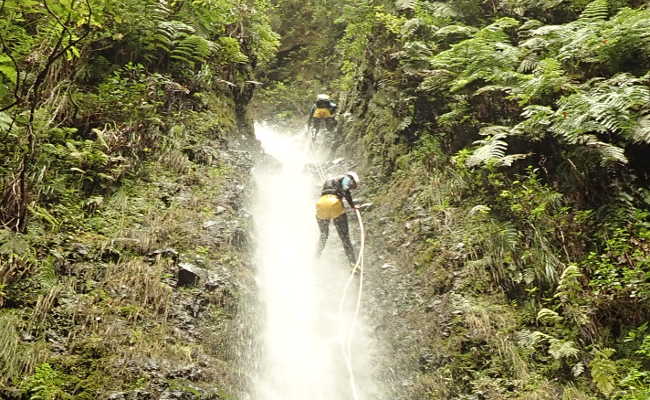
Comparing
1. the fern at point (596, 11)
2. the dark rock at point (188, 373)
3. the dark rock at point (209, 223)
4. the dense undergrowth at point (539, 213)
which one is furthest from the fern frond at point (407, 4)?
the dark rock at point (188, 373)

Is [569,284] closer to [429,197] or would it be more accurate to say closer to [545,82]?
[545,82]

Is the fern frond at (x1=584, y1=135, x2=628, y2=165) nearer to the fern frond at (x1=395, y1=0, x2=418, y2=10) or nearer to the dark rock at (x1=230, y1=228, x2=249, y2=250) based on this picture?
the dark rock at (x1=230, y1=228, x2=249, y2=250)

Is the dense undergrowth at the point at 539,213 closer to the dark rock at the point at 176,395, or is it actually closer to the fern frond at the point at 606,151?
the fern frond at the point at 606,151

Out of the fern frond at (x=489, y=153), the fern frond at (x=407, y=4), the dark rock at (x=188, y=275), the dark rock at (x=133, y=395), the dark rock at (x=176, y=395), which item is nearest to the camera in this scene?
the dark rock at (x=133, y=395)

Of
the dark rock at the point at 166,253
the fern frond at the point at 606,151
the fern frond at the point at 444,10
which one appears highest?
the fern frond at the point at 444,10

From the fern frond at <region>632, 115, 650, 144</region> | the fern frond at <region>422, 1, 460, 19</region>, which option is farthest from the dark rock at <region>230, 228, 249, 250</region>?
the fern frond at <region>422, 1, 460, 19</region>

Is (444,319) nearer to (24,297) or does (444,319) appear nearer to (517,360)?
(517,360)

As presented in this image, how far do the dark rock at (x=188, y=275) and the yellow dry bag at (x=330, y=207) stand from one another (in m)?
2.93

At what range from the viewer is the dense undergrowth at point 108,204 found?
4.01 metres

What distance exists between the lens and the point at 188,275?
5621 millimetres

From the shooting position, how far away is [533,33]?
22.4ft

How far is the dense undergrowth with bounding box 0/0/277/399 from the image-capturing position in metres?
4.01

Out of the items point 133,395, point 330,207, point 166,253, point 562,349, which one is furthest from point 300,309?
point 562,349

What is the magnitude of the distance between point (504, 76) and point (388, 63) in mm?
4803
